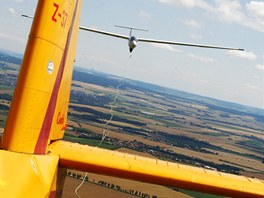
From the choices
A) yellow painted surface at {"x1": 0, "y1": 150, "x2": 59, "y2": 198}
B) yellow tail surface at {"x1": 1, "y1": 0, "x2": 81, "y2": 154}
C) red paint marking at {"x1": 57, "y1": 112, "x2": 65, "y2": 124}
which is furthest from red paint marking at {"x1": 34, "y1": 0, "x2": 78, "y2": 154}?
red paint marking at {"x1": 57, "y1": 112, "x2": 65, "y2": 124}

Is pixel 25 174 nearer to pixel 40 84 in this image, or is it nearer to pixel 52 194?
pixel 52 194

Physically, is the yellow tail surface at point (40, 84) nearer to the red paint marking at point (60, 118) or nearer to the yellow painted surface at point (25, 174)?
the yellow painted surface at point (25, 174)

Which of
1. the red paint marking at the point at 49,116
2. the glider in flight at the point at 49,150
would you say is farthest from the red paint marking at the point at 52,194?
the red paint marking at the point at 49,116

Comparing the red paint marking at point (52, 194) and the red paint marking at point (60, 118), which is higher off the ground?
the red paint marking at point (60, 118)

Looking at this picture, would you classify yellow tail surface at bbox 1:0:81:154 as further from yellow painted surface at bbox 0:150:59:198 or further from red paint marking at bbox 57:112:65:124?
red paint marking at bbox 57:112:65:124

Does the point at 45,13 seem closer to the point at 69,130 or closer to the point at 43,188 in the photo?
the point at 43,188

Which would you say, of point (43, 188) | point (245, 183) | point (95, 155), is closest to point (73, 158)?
point (95, 155)

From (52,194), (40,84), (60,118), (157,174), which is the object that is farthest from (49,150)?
(157,174)
